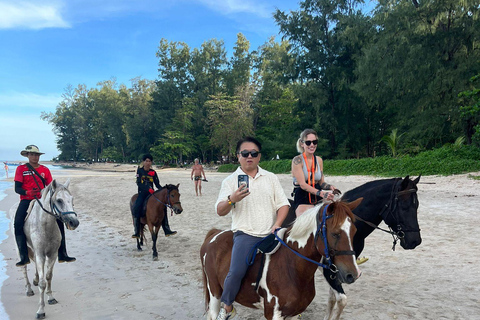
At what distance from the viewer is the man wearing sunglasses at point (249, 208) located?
277 centimetres

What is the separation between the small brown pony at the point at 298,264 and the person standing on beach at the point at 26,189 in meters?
3.92

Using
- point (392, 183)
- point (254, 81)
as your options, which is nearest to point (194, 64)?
point (254, 81)

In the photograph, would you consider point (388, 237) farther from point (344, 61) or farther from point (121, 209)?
point (344, 61)

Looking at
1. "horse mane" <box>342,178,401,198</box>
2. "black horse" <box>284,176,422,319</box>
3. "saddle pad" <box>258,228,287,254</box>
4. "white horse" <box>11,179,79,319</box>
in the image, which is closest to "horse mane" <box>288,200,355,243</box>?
"saddle pad" <box>258,228,287,254</box>

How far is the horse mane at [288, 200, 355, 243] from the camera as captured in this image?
2.33 meters

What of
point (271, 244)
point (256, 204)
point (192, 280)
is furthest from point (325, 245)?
point (192, 280)

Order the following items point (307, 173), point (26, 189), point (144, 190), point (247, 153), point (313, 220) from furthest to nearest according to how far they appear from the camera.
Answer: point (144, 190), point (26, 189), point (307, 173), point (247, 153), point (313, 220)

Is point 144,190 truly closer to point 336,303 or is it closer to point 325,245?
point 336,303

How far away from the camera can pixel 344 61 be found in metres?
32.8

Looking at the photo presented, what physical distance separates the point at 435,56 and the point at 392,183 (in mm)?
24270

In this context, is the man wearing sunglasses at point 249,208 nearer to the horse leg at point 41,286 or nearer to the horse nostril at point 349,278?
the horse nostril at point 349,278

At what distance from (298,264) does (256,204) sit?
67 centimetres

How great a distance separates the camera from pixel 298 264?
8.44 feet

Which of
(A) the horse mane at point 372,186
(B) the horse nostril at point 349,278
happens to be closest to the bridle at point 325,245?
(B) the horse nostril at point 349,278
